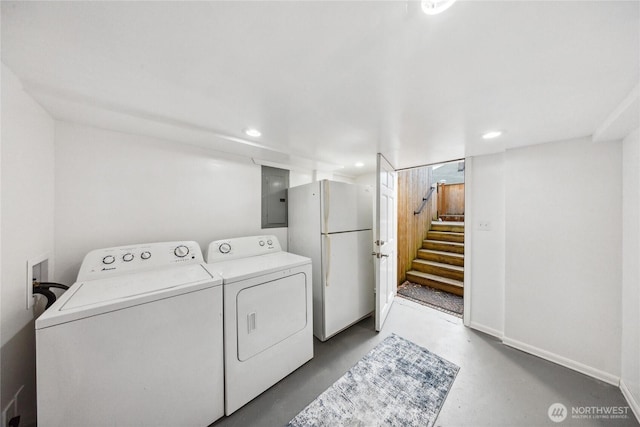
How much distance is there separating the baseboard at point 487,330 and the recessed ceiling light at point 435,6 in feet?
9.91

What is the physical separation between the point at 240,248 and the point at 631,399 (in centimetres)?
329

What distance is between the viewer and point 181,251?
5.58 ft

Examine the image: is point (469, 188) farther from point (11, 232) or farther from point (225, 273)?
point (11, 232)

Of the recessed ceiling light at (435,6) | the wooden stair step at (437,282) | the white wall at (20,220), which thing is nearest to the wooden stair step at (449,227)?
the wooden stair step at (437,282)

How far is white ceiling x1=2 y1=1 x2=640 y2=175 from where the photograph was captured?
0.70 meters

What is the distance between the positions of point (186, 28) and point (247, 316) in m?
1.62

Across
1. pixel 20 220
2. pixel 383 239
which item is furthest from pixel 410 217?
pixel 20 220

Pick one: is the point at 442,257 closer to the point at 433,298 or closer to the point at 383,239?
the point at 433,298

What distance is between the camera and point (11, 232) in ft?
3.34

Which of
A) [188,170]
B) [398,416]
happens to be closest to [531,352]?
[398,416]

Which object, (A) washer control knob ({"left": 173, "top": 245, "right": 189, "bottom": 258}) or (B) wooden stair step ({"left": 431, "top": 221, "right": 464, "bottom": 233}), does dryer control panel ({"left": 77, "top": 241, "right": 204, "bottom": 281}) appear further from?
(B) wooden stair step ({"left": 431, "top": 221, "right": 464, "bottom": 233})

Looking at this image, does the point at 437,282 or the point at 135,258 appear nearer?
the point at 135,258

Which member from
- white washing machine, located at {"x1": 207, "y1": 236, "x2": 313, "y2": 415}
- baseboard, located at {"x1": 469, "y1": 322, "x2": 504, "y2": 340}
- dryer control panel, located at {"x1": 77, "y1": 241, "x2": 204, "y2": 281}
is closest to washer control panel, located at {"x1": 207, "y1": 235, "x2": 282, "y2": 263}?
white washing machine, located at {"x1": 207, "y1": 236, "x2": 313, "y2": 415}

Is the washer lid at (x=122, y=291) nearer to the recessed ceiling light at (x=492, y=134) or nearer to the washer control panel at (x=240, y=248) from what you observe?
the washer control panel at (x=240, y=248)
